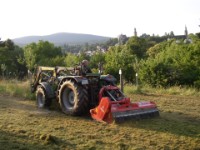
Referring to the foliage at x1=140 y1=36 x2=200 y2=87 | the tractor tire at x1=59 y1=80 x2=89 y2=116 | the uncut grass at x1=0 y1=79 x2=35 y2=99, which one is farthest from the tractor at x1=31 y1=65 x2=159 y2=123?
the foliage at x1=140 y1=36 x2=200 y2=87

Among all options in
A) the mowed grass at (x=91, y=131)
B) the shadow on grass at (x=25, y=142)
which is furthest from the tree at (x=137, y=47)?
the shadow on grass at (x=25, y=142)

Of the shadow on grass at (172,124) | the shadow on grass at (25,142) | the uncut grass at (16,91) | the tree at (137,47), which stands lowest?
the shadow on grass at (172,124)

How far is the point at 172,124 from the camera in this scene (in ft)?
28.3

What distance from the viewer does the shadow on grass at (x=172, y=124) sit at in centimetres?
789

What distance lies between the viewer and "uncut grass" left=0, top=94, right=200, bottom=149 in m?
6.71

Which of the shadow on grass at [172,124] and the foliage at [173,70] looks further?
the foliage at [173,70]

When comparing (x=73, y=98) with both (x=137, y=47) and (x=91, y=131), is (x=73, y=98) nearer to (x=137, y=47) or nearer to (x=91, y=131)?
(x=91, y=131)

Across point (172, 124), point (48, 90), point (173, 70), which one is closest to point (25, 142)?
point (172, 124)

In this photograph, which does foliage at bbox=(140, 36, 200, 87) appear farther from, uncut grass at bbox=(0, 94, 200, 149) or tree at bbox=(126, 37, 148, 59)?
tree at bbox=(126, 37, 148, 59)

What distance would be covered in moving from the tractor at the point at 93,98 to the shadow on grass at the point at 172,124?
0.26 meters

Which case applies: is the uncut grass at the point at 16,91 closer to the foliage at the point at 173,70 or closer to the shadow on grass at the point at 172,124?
the shadow on grass at the point at 172,124

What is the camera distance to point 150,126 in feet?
27.4

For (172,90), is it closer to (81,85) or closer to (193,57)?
(81,85)

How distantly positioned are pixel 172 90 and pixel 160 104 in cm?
407
